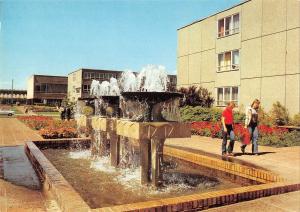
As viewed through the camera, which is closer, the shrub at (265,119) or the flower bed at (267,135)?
the flower bed at (267,135)

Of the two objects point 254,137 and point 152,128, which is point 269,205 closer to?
point 152,128

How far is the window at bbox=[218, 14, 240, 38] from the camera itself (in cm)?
2552

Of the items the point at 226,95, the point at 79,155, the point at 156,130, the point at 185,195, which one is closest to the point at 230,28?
the point at 226,95

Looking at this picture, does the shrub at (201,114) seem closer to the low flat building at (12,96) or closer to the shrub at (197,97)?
the shrub at (197,97)

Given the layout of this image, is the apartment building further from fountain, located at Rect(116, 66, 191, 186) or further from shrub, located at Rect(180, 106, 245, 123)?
fountain, located at Rect(116, 66, 191, 186)

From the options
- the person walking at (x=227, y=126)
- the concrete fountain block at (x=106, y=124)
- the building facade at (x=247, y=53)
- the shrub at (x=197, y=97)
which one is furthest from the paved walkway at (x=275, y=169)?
the shrub at (x=197, y=97)

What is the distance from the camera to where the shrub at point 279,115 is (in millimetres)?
19766

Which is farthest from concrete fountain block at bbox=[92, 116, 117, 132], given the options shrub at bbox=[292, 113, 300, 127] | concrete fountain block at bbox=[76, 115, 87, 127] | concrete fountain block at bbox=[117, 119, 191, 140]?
shrub at bbox=[292, 113, 300, 127]

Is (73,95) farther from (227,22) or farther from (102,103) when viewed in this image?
(102,103)

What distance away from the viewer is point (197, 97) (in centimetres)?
2652

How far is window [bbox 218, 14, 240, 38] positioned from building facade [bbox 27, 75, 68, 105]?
229 ft

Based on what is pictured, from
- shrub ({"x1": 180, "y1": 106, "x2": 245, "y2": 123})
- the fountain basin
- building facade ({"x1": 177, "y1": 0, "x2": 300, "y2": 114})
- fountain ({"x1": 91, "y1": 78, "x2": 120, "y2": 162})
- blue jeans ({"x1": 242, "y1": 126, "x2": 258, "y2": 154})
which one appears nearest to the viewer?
the fountain basin

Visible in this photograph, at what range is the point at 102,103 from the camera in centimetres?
1022

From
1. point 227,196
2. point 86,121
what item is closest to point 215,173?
point 227,196
